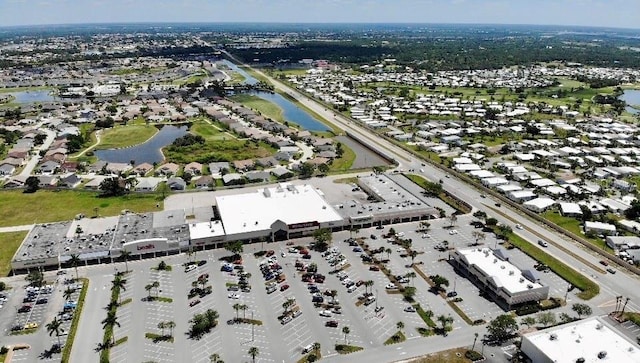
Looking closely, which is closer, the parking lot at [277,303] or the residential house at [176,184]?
the parking lot at [277,303]

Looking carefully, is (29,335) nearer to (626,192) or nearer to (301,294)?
(301,294)

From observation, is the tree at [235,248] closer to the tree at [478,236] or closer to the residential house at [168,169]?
the tree at [478,236]

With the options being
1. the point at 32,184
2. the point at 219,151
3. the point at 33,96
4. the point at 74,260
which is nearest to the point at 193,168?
the point at 219,151

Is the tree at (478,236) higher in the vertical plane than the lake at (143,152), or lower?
higher

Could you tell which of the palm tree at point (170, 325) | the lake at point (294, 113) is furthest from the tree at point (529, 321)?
the lake at point (294, 113)

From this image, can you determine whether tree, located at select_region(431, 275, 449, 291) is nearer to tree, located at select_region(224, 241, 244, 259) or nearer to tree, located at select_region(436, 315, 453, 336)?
tree, located at select_region(436, 315, 453, 336)

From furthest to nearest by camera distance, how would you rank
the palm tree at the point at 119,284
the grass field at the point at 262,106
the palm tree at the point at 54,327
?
the grass field at the point at 262,106
the palm tree at the point at 119,284
the palm tree at the point at 54,327
